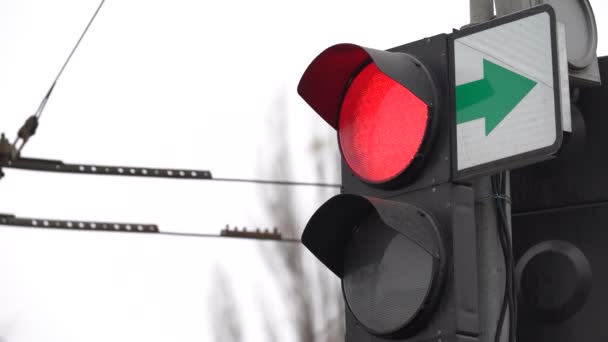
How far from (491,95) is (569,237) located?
18.0 inches

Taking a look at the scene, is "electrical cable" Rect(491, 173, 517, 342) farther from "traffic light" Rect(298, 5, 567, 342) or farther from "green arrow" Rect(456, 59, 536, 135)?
"green arrow" Rect(456, 59, 536, 135)

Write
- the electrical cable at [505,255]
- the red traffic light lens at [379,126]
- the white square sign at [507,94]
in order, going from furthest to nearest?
the red traffic light lens at [379,126], the electrical cable at [505,255], the white square sign at [507,94]

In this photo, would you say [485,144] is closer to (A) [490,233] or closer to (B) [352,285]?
(A) [490,233]

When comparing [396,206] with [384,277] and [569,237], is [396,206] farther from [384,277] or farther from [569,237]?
[569,237]

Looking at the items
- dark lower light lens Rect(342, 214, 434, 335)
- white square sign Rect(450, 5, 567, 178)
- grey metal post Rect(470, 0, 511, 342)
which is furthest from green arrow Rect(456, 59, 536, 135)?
dark lower light lens Rect(342, 214, 434, 335)

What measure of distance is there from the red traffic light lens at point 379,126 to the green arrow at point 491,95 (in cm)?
9

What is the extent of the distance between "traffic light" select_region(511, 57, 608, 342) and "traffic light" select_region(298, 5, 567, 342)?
0.27 meters

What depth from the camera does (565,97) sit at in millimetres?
2658

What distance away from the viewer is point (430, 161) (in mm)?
2855

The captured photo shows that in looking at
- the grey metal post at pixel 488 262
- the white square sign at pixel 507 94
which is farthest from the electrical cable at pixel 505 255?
the white square sign at pixel 507 94

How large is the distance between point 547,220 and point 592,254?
15cm

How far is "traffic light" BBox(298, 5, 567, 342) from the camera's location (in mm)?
2695

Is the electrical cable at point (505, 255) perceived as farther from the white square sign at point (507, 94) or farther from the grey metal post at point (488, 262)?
the white square sign at point (507, 94)

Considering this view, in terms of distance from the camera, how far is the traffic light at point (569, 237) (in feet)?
9.77
